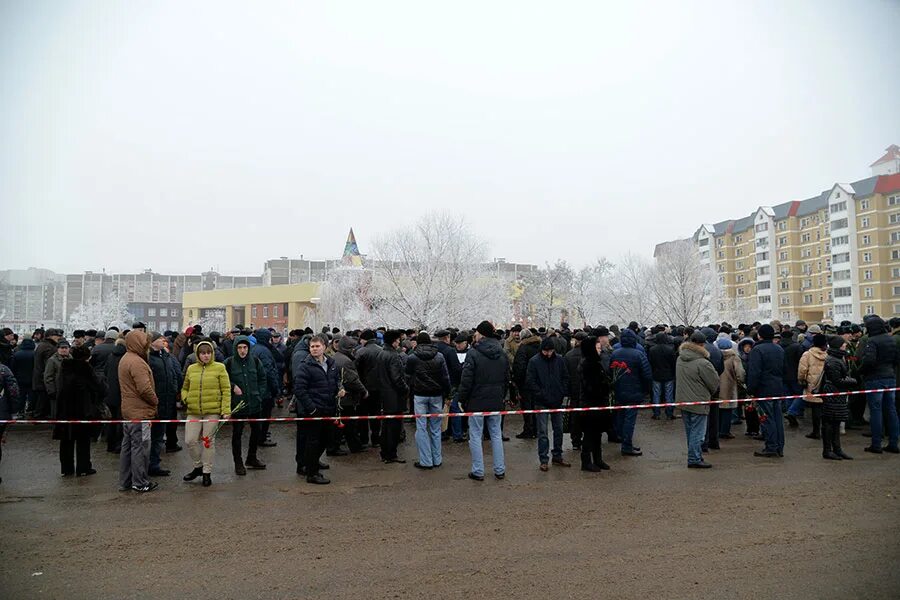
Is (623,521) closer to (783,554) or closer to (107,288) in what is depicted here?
(783,554)

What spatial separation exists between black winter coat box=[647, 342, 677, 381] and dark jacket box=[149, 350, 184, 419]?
980 centimetres

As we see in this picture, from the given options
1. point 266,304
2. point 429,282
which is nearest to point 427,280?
point 429,282

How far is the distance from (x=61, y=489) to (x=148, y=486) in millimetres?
1289

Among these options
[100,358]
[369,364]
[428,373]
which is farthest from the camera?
[100,358]

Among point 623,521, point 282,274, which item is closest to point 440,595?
point 623,521

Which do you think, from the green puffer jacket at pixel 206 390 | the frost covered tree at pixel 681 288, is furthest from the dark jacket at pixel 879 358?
A: the frost covered tree at pixel 681 288

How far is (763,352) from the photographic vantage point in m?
9.34

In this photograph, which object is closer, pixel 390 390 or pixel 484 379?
pixel 484 379

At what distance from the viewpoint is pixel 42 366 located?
478 inches

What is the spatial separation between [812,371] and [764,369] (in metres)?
0.76

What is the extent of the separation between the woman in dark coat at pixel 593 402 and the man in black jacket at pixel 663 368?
14.4 ft

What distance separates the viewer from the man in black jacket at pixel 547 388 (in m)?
8.65

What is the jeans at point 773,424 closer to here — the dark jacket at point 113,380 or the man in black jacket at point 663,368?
the man in black jacket at point 663,368

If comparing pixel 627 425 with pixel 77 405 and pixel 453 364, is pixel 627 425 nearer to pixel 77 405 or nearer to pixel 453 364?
pixel 453 364
